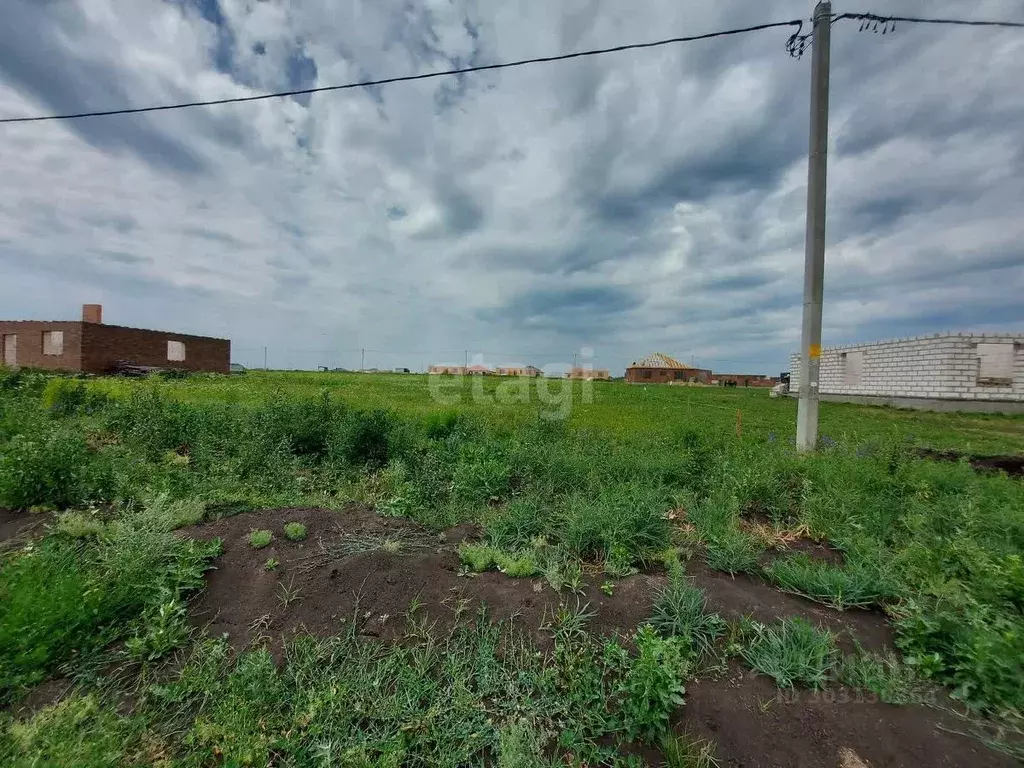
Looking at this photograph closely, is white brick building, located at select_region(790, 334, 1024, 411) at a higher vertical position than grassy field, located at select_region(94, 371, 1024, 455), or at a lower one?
higher

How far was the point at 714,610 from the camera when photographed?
8.94ft

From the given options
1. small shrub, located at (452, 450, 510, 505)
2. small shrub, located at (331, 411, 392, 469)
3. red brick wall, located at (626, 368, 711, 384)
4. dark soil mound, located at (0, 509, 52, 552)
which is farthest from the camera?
red brick wall, located at (626, 368, 711, 384)

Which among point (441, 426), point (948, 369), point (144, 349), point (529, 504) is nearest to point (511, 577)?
point (529, 504)

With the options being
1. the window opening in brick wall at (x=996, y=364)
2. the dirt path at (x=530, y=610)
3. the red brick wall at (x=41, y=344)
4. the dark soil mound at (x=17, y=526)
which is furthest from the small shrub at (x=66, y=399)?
the window opening in brick wall at (x=996, y=364)

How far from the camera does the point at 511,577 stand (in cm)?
316

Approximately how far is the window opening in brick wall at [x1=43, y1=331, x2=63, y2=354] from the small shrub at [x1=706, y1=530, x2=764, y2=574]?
1419 inches

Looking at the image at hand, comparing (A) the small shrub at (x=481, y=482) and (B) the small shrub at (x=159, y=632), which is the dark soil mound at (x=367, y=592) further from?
(A) the small shrub at (x=481, y=482)

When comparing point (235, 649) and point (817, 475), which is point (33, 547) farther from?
point (817, 475)

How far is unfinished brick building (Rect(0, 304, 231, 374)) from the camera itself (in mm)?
25609

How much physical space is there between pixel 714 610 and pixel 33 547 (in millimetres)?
4976

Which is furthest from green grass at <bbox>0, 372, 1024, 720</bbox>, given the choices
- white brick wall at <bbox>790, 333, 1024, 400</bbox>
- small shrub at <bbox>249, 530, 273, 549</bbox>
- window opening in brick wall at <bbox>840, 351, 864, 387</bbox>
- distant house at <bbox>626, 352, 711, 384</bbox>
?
distant house at <bbox>626, 352, 711, 384</bbox>

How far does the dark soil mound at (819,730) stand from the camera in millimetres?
1898

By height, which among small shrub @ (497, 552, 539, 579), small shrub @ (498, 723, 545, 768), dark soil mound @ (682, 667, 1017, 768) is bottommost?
→ small shrub @ (498, 723, 545, 768)

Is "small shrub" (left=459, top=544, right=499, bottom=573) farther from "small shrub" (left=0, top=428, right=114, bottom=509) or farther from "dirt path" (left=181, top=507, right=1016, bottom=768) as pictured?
"small shrub" (left=0, top=428, right=114, bottom=509)
